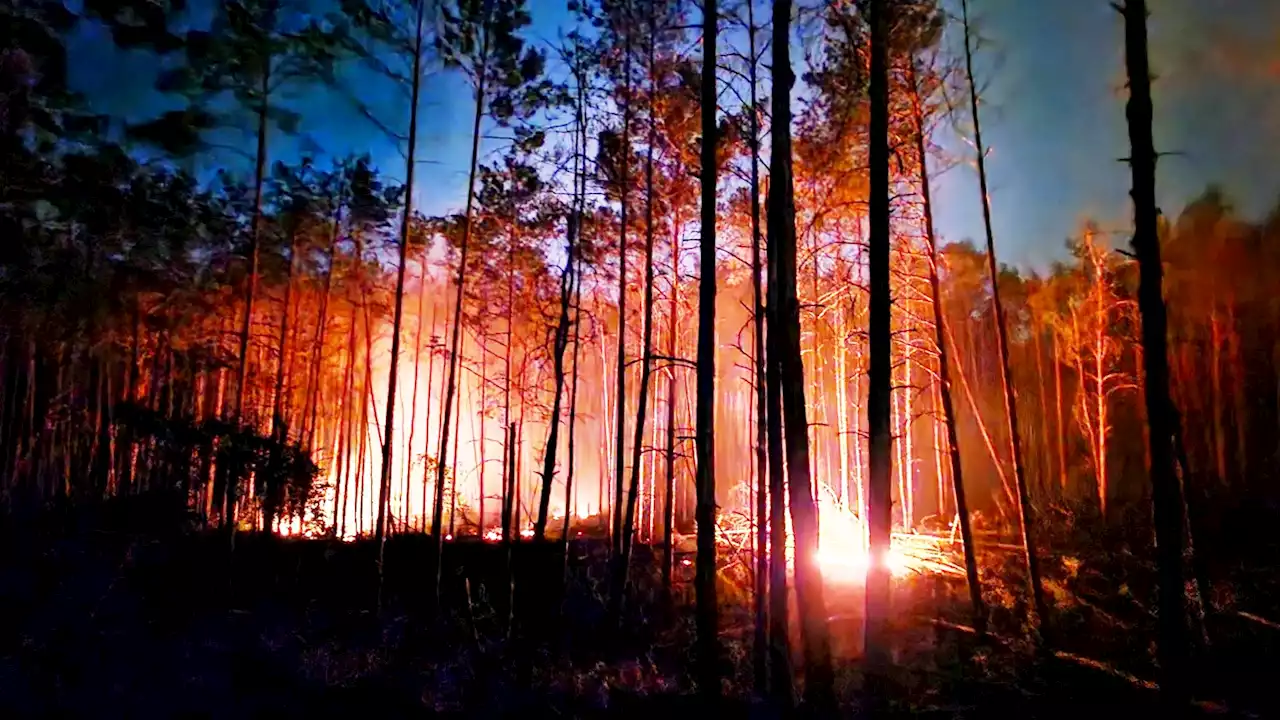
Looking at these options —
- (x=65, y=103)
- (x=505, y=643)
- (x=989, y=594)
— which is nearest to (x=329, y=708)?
(x=505, y=643)

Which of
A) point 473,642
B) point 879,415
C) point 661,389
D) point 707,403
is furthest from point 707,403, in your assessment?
point 661,389

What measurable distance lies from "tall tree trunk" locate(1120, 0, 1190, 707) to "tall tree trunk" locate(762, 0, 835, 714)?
3.53 m

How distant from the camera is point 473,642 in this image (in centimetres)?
1452

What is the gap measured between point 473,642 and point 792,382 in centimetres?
Result: 954

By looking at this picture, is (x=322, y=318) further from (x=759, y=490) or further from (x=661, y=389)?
(x=759, y=490)

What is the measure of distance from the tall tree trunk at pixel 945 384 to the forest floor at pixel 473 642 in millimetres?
1058

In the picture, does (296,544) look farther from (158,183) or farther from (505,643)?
(158,183)

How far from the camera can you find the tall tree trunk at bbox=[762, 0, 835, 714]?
7.95 metres

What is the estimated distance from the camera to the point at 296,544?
20.0 meters

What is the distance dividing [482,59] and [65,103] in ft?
34.8

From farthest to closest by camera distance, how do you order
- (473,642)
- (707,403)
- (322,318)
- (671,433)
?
(322,318) < (473,642) < (671,433) < (707,403)

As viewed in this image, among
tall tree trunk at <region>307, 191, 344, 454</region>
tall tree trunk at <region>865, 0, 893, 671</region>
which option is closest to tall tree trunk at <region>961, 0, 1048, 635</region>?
tall tree trunk at <region>865, 0, 893, 671</region>

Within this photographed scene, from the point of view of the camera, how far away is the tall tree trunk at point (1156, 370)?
7.62m

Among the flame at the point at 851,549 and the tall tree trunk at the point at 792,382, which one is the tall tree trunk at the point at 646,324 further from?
the tall tree trunk at the point at 792,382
